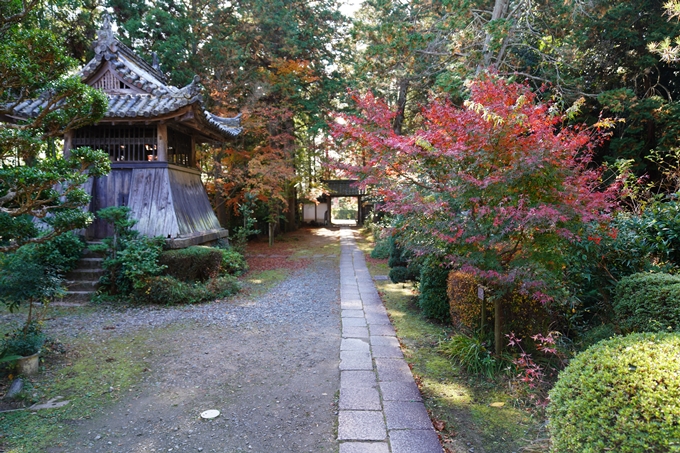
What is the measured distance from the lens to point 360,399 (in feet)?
11.8

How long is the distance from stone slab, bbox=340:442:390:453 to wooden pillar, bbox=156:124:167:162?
25.1 feet

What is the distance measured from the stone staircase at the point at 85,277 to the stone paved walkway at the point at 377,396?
504cm

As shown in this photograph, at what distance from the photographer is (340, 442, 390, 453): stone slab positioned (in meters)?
2.81

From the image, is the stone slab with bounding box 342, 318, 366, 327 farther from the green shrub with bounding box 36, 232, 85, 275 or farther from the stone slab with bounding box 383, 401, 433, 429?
the green shrub with bounding box 36, 232, 85, 275

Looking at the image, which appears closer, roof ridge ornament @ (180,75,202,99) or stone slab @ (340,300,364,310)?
stone slab @ (340,300,364,310)

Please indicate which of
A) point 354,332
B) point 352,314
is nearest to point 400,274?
point 352,314

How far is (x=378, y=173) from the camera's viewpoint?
203 inches

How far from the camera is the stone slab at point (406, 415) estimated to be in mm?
3121

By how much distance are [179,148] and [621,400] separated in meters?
9.94

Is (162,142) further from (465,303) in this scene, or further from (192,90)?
(465,303)

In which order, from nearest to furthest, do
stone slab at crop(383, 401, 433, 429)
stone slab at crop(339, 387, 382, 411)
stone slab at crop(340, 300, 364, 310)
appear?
stone slab at crop(383, 401, 433, 429)
stone slab at crop(339, 387, 382, 411)
stone slab at crop(340, 300, 364, 310)

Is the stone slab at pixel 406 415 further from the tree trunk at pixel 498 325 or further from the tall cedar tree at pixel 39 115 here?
the tall cedar tree at pixel 39 115

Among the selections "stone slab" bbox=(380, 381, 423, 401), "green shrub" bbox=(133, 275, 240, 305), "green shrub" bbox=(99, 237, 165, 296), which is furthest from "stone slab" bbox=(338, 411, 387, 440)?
"green shrub" bbox=(99, 237, 165, 296)

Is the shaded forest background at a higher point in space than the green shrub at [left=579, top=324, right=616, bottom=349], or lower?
higher
